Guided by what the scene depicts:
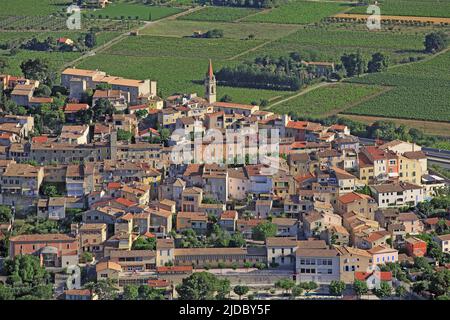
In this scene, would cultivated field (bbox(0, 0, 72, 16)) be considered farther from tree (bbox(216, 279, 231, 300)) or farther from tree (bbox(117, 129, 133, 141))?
tree (bbox(216, 279, 231, 300))

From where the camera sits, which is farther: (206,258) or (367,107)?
(367,107)

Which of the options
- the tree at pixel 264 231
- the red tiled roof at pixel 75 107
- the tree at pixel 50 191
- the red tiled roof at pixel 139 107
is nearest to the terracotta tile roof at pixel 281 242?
the tree at pixel 264 231

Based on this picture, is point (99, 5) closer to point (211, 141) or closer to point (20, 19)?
point (20, 19)

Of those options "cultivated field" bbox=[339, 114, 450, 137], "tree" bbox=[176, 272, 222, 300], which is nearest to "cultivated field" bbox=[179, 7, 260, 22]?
"cultivated field" bbox=[339, 114, 450, 137]
